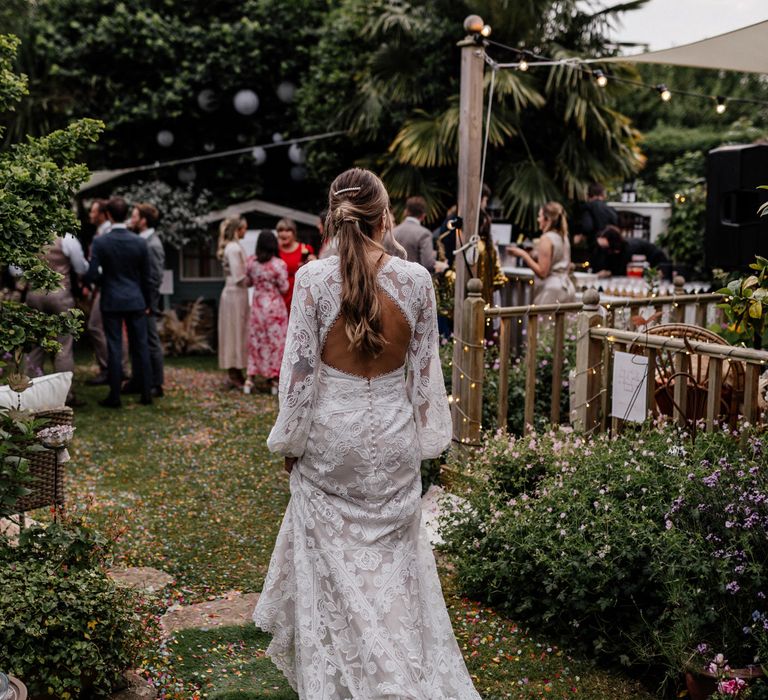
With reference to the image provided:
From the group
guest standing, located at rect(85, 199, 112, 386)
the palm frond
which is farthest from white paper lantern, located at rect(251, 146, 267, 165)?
guest standing, located at rect(85, 199, 112, 386)

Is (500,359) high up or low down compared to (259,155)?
down

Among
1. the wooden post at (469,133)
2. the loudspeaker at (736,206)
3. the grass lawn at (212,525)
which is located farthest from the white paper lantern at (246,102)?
the wooden post at (469,133)

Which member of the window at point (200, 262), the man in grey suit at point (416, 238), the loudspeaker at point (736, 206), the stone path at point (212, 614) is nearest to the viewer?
the stone path at point (212, 614)

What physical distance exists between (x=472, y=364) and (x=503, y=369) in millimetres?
208

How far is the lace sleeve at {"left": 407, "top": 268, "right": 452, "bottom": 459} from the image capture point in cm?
325

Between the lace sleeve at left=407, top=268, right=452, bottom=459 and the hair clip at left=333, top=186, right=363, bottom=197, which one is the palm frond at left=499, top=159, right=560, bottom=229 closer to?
the lace sleeve at left=407, top=268, right=452, bottom=459

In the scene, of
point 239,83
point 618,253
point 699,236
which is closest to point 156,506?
point 618,253

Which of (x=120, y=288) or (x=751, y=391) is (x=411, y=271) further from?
(x=120, y=288)

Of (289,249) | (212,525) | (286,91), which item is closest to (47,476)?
(212,525)

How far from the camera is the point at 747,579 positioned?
3.42 meters

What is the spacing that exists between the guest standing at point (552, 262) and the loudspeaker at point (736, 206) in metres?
1.42

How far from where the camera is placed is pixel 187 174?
15.5 metres

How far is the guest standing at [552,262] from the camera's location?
348 inches

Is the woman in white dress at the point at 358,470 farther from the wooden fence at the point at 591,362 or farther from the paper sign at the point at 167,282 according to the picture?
the paper sign at the point at 167,282
